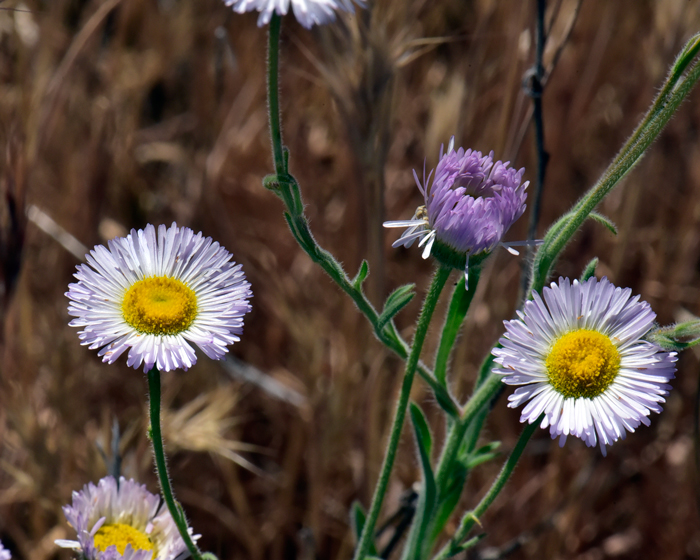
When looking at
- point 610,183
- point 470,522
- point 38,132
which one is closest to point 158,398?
point 470,522

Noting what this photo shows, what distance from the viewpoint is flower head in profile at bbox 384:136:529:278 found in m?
0.69

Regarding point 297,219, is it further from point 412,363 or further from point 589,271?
point 589,271

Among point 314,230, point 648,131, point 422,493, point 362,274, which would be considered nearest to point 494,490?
point 422,493

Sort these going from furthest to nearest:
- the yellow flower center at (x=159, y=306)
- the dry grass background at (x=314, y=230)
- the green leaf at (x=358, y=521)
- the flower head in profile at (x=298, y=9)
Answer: the dry grass background at (x=314, y=230) → the green leaf at (x=358, y=521) → the yellow flower center at (x=159, y=306) → the flower head in profile at (x=298, y=9)

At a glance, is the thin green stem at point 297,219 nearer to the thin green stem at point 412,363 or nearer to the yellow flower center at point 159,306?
the thin green stem at point 412,363

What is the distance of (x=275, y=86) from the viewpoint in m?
0.67

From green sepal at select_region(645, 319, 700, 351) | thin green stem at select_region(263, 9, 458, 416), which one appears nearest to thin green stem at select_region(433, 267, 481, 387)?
thin green stem at select_region(263, 9, 458, 416)

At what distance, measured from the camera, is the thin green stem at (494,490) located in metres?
0.69

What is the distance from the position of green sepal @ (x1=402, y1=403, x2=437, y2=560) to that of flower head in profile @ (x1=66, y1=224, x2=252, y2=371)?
0.77 feet

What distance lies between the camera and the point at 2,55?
5.30ft

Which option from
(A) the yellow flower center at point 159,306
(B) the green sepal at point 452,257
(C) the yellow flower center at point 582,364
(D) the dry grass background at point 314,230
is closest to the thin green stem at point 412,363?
(B) the green sepal at point 452,257

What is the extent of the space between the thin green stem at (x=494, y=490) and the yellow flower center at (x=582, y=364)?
0.15 feet

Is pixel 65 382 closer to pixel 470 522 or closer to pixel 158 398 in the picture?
pixel 158 398

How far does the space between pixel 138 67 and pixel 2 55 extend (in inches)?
17.8
